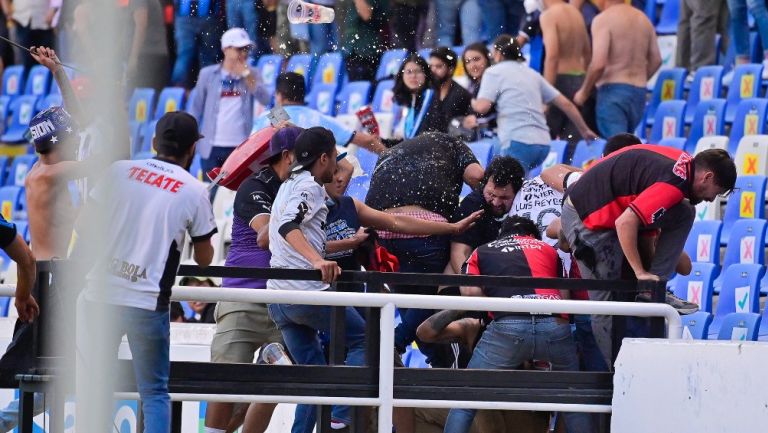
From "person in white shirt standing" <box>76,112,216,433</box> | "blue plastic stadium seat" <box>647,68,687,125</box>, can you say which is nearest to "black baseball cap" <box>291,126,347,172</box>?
"person in white shirt standing" <box>76,112,216,433</box>

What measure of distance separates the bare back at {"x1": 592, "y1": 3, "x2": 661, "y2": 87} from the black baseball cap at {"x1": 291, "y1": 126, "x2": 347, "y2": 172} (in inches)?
210

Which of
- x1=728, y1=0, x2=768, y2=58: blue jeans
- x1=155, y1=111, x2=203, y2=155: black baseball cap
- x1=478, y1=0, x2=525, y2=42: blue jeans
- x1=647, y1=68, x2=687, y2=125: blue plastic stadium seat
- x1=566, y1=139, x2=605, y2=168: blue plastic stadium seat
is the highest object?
x1=478, y1=0, x2=525, y2=42: blue jeans

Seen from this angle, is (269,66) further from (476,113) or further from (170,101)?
(476,113)

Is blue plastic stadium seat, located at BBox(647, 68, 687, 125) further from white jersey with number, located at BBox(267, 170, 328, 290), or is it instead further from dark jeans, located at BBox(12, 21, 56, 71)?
dark jeans, located at BBox(12, 21, 56, 71)

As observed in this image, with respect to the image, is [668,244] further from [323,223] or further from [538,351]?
[323,223]

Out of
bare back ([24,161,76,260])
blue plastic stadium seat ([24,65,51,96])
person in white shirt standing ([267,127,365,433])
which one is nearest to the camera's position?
person in white shirt standing ([267,127,365,433])

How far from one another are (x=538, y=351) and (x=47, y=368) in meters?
2.23

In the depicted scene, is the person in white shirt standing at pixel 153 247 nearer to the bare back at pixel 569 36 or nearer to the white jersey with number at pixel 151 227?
the white jersey with number at pixel 151 227

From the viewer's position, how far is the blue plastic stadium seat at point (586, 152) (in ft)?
37.5

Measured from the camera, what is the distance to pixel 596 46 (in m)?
11.7

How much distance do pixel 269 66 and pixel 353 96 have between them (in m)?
1.55

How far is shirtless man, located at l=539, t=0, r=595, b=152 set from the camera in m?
11.8

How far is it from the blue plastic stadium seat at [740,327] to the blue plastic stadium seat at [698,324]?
11cm

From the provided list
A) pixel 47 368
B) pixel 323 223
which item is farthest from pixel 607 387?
pixel 47 368
